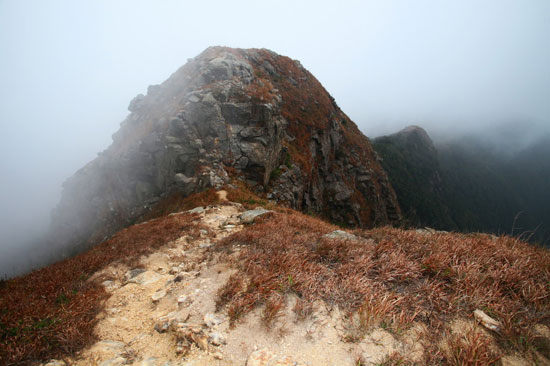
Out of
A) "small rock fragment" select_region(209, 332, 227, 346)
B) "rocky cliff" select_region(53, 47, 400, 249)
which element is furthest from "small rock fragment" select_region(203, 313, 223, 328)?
"rocky cliff" select_region(53, 47, 400, 249)

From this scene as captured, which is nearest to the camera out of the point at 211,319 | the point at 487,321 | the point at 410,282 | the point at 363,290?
the point at 487,321

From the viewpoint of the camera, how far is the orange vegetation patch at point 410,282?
3045 mm

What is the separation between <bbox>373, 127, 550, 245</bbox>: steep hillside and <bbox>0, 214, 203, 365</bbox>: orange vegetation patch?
79.9 metres

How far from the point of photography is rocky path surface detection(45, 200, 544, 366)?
282cm

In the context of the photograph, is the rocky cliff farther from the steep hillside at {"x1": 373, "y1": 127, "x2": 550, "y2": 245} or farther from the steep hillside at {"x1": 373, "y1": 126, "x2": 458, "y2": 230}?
the steep hillside at {"x1": 373, "y1": 126, "x2": 458, "y2": 230}

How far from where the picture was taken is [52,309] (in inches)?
160

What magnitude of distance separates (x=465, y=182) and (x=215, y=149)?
17102 cm

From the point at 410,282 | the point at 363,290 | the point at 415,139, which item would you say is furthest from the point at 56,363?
the point at 415,139

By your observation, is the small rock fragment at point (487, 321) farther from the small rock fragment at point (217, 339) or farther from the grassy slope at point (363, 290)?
the small rock fragment at point (217, 339)

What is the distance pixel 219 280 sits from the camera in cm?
471

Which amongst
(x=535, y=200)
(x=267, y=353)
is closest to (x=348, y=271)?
(x=267, y=353)

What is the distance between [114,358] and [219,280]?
2.02 meters

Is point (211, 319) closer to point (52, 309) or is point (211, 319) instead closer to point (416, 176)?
point (52, 309)

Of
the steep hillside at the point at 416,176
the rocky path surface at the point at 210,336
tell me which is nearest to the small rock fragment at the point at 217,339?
the rocky path surface at the point at 210,336
